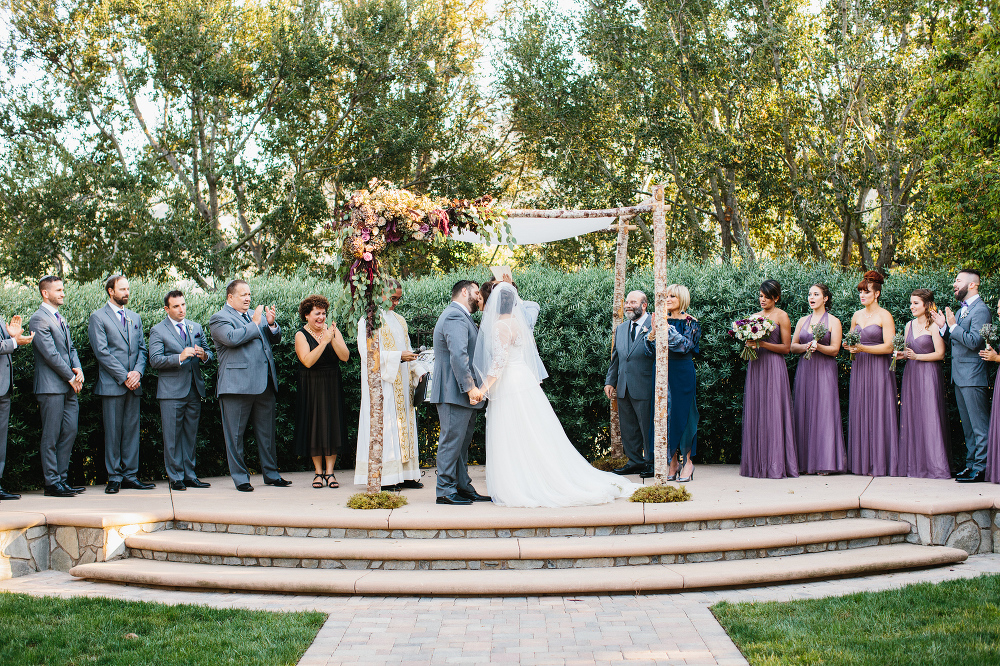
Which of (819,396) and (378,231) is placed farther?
(819,396)

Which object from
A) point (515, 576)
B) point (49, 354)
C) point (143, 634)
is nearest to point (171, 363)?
point (49, 354)

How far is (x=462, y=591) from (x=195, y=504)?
9.66 feet

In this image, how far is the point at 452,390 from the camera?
7.10 metres

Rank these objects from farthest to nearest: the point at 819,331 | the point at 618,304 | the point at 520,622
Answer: the point at 618,304, the point at 819,331, the point at 520,622

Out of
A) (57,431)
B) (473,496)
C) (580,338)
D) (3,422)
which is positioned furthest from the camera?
(580,338)

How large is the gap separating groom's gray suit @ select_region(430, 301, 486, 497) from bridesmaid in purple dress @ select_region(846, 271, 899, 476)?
167 inches

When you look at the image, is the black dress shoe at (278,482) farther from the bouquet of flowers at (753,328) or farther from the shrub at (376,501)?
the bouquet of flowers at (753,328)

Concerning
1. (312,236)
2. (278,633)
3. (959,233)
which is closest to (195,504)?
(278,633)

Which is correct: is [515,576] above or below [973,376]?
below

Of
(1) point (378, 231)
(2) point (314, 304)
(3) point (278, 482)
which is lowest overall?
(3) point (278, 482)

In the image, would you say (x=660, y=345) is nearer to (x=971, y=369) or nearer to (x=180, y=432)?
(x=971, y=369)

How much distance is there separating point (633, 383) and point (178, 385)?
4.77 meters

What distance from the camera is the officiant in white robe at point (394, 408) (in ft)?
25.9

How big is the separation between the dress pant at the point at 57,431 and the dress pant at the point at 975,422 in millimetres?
8906
